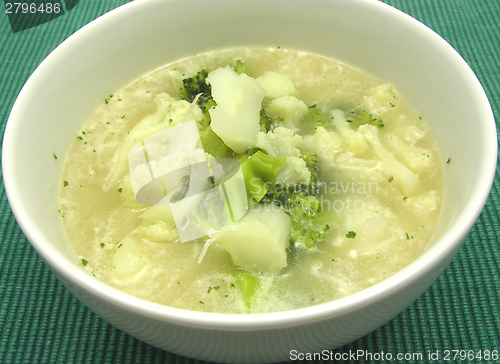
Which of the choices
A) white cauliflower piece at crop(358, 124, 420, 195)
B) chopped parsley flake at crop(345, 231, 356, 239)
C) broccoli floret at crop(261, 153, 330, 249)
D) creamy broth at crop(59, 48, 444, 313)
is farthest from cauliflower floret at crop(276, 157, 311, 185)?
white cauliflower piece at crop(358, 124, 420, 195)

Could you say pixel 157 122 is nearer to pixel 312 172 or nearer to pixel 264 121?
pixel 264 121

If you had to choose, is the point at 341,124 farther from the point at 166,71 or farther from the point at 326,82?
the point at 166,71

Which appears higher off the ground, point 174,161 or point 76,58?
point 76,58

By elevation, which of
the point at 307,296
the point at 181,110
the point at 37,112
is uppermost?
the point at 37,112

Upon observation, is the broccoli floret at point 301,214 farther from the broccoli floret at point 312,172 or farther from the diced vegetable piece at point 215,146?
the diced vegetable piece at point 215,146

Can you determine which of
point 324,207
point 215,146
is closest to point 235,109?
point 215,146

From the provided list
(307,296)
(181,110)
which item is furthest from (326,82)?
(307,296)

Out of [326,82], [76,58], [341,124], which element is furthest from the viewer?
[326,82]

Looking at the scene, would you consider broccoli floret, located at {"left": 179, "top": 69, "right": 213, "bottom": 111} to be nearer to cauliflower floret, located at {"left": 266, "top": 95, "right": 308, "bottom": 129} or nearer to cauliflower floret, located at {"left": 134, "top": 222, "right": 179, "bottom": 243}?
cauliflower floret, located at {"left": 266, "top": 95, "right": 308, "bottom": 129}
